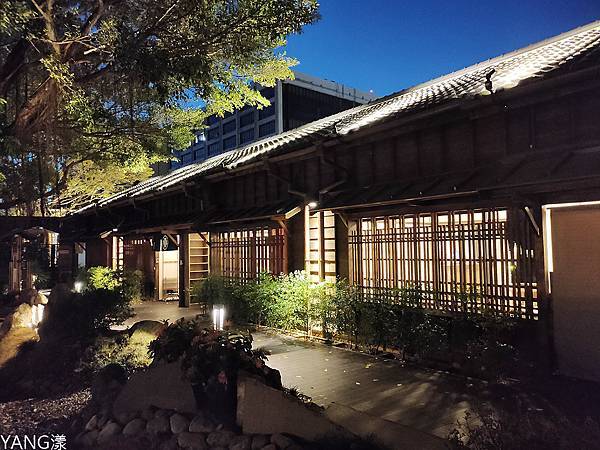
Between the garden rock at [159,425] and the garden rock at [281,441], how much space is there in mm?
1562

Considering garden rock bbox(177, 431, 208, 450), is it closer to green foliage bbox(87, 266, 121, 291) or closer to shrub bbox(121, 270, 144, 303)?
shrub bbox(121, 270, 144, 303)

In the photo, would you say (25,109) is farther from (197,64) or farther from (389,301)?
(389,301)

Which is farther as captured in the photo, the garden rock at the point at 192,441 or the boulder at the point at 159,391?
the boulder at the point at 159,391

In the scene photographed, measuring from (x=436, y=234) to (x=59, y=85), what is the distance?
7023mm

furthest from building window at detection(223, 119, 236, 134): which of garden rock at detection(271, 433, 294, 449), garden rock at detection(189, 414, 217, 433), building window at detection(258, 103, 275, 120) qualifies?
garden rock at detection(271, 433, 294, 449)

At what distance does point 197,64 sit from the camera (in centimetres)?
737

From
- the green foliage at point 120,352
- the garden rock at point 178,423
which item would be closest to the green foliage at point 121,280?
the green foliage at point 120,352

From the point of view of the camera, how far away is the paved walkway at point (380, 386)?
5.45 meters

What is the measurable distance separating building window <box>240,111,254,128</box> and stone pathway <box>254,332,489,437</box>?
60.9 metres

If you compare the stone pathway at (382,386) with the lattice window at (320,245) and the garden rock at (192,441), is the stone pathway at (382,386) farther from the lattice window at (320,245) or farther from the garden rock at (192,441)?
the lattice window at (320,245)

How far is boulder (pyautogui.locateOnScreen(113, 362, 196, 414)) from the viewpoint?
19.1 ft

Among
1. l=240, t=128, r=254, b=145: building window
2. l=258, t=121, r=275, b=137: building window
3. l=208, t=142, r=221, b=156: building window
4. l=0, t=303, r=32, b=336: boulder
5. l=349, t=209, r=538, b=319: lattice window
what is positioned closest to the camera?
l=349, t=209, r=538, b=319: lattice window

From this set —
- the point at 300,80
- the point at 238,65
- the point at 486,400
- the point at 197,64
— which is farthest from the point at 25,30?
the point at 300,80

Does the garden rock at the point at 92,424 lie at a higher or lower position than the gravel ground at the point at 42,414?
higher
